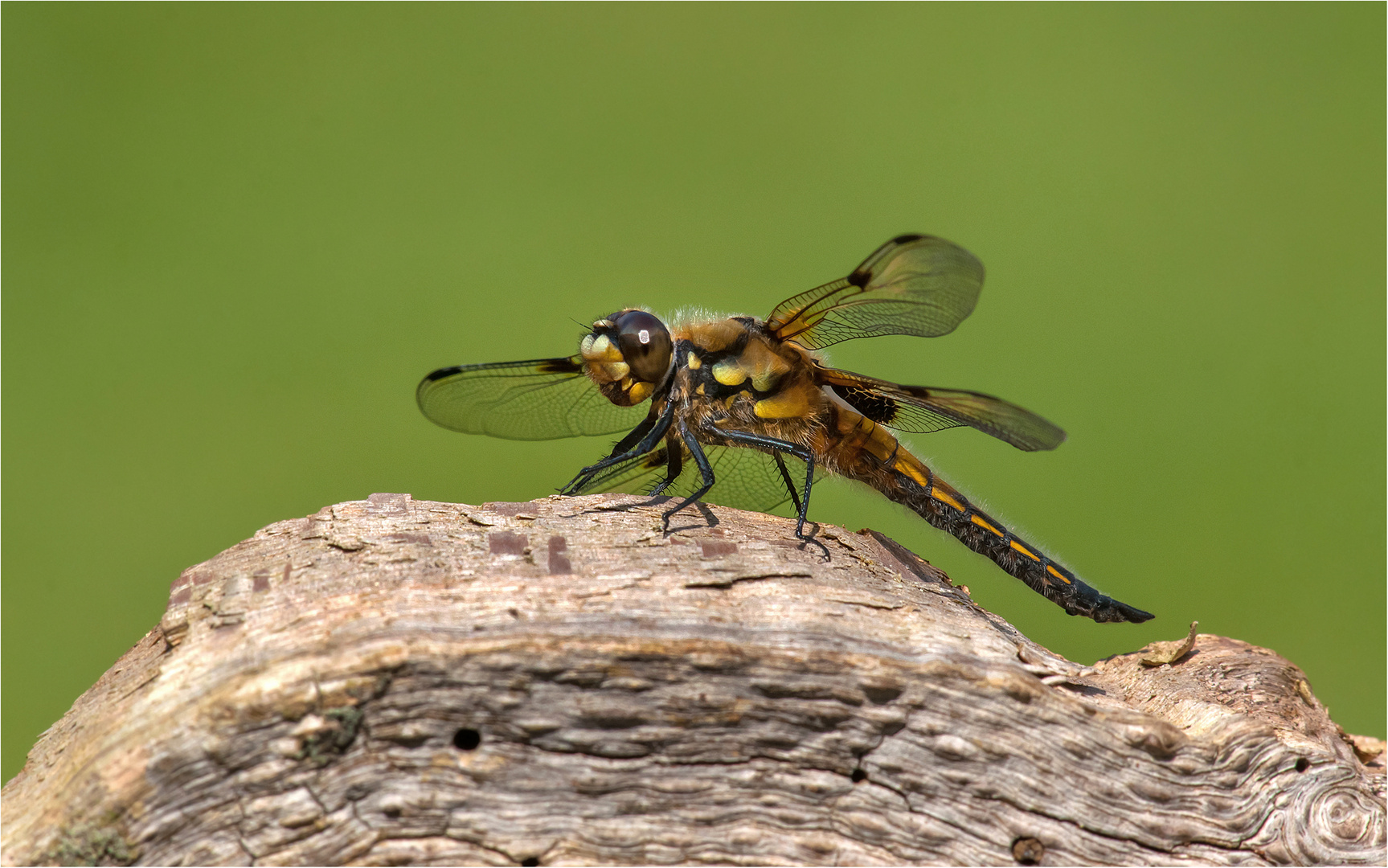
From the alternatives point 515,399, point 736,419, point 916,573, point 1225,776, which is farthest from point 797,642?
point 515,399

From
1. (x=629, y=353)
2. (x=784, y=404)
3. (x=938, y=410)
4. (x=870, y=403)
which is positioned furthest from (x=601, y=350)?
(x=938, y=410)

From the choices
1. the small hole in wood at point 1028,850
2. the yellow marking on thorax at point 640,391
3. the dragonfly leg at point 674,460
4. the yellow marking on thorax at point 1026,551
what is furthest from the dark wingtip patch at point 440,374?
the small hole in wood at point 1028,850

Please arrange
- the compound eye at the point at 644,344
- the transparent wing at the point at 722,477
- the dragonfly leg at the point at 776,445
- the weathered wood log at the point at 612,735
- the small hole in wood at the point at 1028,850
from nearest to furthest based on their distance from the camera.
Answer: the weathered wood log at the point at 612,735
the small hole in wood at the point at 1028,850
the dragonfly leg at the point at 776,445
the compound eye at the point at 644,344
the transparent wing at the point at 722,477

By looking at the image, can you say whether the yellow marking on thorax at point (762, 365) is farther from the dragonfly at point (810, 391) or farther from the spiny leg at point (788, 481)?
the spiny leg at point (788, 481)

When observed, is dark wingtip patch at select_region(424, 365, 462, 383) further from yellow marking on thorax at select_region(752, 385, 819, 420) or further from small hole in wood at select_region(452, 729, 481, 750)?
small hole in wood at select_region(452, 729, 481, 750)

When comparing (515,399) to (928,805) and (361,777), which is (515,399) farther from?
(928,805)
